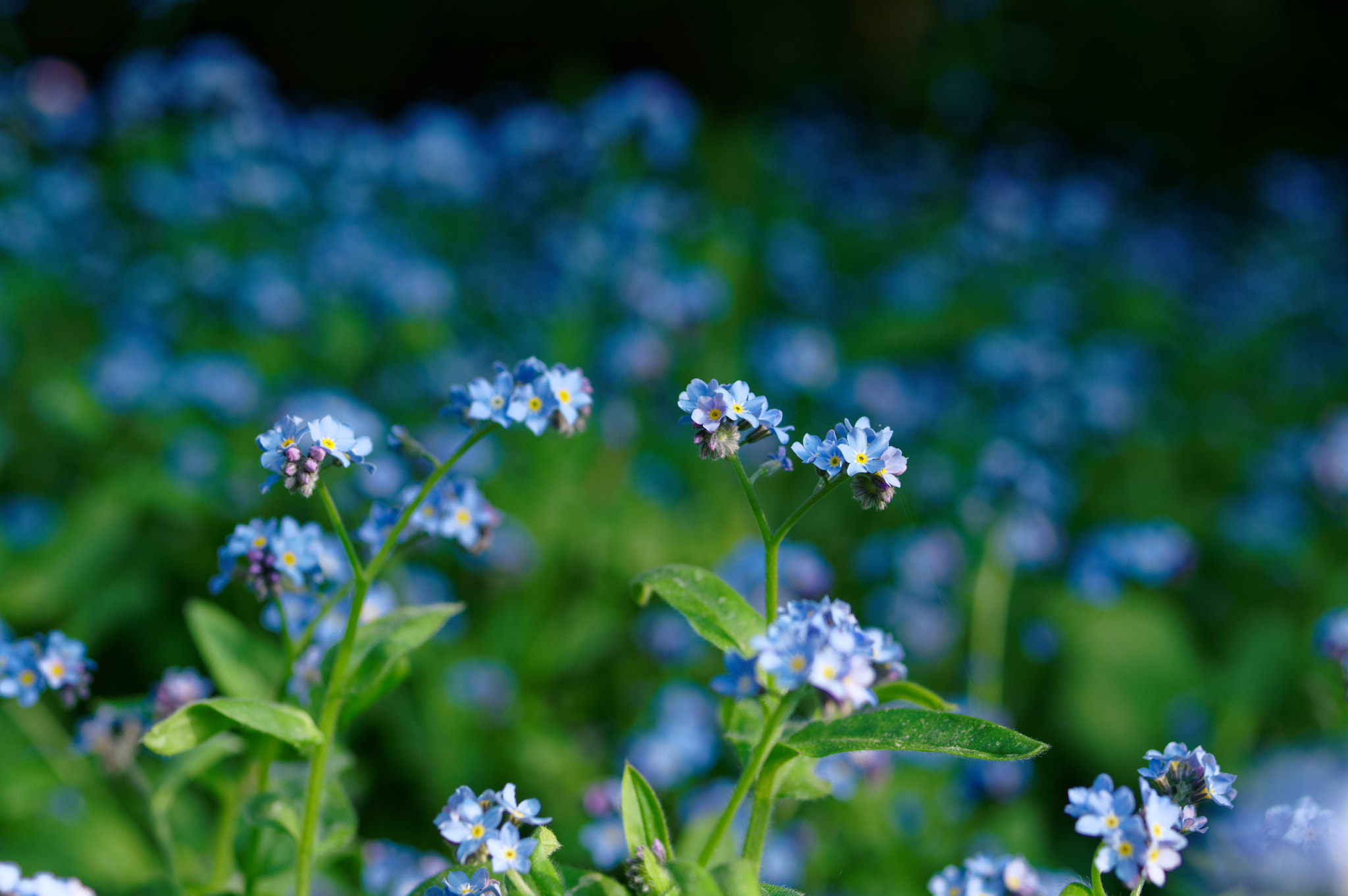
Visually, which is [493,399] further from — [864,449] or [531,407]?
[864,449]

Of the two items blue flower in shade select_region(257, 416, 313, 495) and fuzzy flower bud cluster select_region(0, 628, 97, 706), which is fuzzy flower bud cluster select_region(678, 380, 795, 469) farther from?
fuzzy flower bud cluster select_region(0, 628, 97, 706)

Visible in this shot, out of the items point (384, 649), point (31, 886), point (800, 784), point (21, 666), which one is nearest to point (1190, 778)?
point (800, 784)

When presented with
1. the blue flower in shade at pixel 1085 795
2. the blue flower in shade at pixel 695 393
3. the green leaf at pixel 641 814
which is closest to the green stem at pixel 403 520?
the blue flower in shade at pixel 695 393

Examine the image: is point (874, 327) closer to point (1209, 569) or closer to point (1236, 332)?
point (1209, 569)

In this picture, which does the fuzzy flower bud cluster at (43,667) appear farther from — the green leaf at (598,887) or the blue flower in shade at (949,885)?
the blue flower in shade at (949,885)

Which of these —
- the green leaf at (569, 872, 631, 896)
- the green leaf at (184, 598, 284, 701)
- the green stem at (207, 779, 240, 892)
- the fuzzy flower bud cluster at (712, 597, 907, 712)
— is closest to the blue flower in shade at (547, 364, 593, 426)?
the fuzzy flower bud cluster at (712, 597, 907, 712)
